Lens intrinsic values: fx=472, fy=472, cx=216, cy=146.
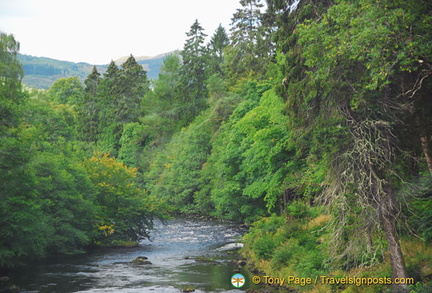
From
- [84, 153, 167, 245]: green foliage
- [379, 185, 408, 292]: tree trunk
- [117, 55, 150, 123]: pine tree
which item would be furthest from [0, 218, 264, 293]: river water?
[117, 55, 150, 123]: pine tree

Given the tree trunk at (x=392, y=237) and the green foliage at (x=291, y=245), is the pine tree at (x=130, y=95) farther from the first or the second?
the tree trunk at (x=392, y=237)

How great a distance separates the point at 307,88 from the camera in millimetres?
19516

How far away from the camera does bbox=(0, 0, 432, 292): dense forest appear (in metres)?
15.2

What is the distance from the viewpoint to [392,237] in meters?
15.2

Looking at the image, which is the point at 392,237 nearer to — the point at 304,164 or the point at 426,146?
the point at 426,146

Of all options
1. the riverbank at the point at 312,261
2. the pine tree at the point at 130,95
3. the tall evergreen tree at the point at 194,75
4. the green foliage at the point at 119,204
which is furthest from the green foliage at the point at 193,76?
the riverbank at the point at 312,261

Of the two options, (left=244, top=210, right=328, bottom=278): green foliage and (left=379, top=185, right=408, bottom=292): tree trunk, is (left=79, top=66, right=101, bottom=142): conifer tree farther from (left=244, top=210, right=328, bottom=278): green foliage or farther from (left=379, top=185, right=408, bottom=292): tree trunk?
(left=379, top=185, right=408, bottom=292): tree trunk

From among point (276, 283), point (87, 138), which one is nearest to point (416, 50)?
point (276, 283)

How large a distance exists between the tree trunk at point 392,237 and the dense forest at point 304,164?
→ 47mm

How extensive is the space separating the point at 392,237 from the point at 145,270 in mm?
16433

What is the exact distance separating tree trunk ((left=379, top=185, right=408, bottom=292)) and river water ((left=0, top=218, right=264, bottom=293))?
8.41 meters

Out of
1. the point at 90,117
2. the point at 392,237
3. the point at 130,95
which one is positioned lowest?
the point at 392,237

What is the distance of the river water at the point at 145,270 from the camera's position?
2286cm

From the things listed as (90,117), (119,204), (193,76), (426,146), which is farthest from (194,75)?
(426,146)
